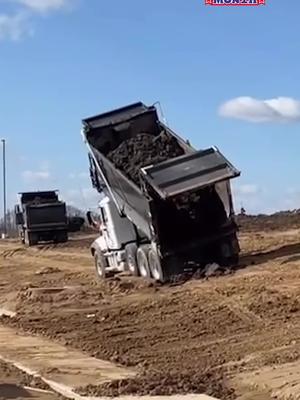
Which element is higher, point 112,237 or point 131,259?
point 112,237

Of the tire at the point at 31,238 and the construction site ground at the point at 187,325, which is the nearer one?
the construction site ground at the point at 187,325

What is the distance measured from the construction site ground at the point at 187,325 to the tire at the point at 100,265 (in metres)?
0.35

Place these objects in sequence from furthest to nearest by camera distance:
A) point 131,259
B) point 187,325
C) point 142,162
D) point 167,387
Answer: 1. point 131,259
2. point 142,162
3. point 187,325
4. point 167,387

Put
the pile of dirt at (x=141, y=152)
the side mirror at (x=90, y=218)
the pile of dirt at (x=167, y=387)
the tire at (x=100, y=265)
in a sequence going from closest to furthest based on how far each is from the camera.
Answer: the pile of dirt at (x=167, y=387) → the pile of dirt at (x=141, y=152) → the tire at (x=100, y=265) → the side mirror at (x=90, y=218)

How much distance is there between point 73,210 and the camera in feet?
285

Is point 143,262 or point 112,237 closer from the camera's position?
point 143,262

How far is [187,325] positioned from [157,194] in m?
6.12

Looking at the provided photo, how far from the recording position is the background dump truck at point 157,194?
2386 centimetres

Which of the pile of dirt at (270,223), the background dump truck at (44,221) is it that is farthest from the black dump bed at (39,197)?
the pile of dirt at (270,223)

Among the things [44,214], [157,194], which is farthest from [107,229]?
[44,214]

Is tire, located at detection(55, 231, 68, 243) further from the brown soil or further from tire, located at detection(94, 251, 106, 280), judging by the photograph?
the brown soil

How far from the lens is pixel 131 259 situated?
26844 mm

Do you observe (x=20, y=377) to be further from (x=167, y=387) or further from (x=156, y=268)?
(x=156, y=268)

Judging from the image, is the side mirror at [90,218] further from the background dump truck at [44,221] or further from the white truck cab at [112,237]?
the background dump truck at [44,221]
